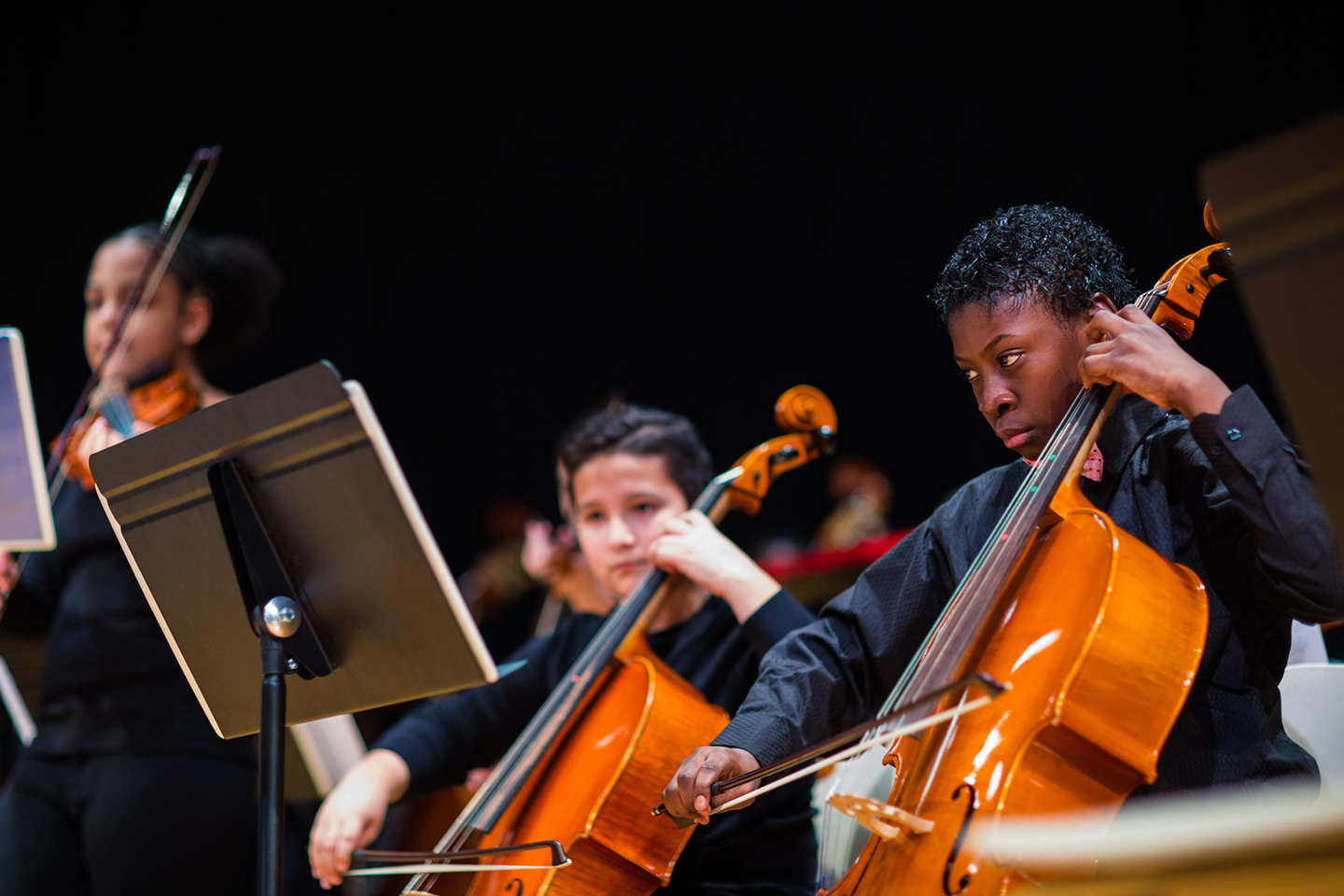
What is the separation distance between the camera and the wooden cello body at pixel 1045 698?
927 millimetres

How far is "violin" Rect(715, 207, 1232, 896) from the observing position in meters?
0.93

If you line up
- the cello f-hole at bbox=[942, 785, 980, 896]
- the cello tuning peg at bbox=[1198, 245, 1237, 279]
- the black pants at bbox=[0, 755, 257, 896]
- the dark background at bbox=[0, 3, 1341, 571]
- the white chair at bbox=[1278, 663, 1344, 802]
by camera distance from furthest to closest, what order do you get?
the dark background at bbox=[0, 3, 1341, 571] < the black pants at bbox=[0, 755, 257, 896] < the white chair at bbox=[1278, 663, 1344, 802] < the cello tuning peg at bbox=[1198, 245, 1237, 279] < the cello f-hole at bbox=[942, 785, 980, 896]

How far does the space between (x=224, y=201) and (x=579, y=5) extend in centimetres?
148

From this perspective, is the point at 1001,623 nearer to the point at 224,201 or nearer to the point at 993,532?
the point at 993,532

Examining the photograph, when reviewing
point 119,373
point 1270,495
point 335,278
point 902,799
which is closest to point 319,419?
point 902,799

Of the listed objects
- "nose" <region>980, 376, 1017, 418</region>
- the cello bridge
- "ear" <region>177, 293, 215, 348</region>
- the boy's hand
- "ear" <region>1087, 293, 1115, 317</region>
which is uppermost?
"ear" <region>177, 293, 215, 348</region>

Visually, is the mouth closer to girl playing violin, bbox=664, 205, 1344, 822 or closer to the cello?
girl playing violin, bbox=664, 205, 1344, 822

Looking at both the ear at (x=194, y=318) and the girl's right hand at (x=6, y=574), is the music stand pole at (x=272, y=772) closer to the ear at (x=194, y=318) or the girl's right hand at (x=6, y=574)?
the girl's right hand at (x=6, y=574)

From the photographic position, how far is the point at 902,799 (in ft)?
3.29

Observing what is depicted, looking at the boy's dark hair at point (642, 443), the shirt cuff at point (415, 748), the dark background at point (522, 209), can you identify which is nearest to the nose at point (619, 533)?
the boy's dark hair at point (642, 443)

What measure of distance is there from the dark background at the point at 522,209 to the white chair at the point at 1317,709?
1.44 m

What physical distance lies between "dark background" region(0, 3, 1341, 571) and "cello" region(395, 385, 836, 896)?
4.67 ft

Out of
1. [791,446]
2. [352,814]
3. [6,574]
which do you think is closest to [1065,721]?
[791,446]

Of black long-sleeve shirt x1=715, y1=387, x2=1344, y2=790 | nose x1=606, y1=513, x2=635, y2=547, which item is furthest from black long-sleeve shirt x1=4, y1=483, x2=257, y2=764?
black long-sleeve shirt x1=715, y1=387, x2=1344, y2=790
